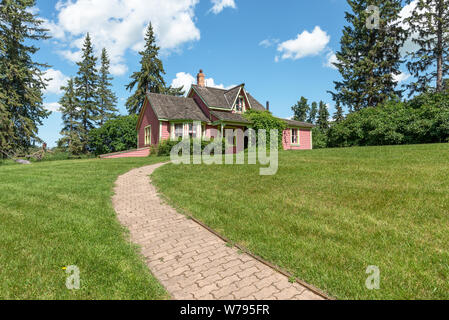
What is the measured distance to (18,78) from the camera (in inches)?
1124

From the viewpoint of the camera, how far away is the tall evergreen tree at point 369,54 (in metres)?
30.0

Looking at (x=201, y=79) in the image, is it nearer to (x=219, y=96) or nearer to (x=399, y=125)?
(x=219, y=96)

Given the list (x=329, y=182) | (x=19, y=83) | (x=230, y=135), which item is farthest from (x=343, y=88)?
(x=19, y=83)

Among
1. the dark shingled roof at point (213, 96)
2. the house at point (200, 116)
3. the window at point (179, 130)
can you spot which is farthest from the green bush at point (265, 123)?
the window at point (179, 130)

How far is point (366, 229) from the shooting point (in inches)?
173

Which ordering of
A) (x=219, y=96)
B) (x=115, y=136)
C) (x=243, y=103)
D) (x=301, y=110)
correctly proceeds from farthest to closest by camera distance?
(x=301, y=110), (x=115, y=136), (x=219, y=96), (x=243, y=103)

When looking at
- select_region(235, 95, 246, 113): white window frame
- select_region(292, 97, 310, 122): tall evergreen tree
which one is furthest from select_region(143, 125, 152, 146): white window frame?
select_region(292, 97, 310, 122): tall evergreen tree

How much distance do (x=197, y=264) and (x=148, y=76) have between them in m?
40.7

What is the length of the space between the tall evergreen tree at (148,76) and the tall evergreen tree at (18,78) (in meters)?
12.5

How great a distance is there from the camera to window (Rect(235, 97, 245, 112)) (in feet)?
85.2

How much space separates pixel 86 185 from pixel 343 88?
34433 millimetres

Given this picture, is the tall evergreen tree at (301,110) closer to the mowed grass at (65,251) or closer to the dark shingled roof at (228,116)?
the dark shingled roof at (228,116)

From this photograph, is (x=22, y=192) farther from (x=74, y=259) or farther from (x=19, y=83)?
(x=19, y=83)

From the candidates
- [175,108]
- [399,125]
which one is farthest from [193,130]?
Answer: [399,125]
